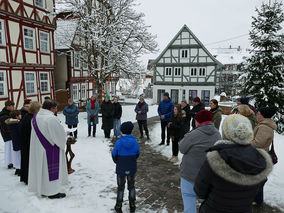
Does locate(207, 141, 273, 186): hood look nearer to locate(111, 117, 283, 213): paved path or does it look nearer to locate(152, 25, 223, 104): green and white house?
locate(111, 117, 283, 213): paved path

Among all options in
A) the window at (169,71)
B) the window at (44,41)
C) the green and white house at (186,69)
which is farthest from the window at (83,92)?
the window at (169,71)

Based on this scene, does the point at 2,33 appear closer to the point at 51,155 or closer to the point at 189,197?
the point at 51,155

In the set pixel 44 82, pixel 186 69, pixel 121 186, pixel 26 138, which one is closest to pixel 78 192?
pixel 121 186

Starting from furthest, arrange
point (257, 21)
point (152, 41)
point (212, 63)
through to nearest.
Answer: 1. point (212, 63)
2. point (152, 41)
3. point (257, 21)

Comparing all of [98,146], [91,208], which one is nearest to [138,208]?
[91,208]

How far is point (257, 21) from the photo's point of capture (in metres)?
11.3

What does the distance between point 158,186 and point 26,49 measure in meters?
12.8

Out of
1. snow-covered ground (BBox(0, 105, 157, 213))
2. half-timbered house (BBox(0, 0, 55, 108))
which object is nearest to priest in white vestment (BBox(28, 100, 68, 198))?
snow-covered ground (BBox(0, 105, 157, 213))

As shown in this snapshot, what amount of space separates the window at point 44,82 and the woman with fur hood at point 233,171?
50.2 feet

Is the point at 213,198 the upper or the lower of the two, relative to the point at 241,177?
lower

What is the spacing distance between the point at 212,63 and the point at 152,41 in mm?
13041

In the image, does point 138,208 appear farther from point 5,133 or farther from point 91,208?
point 5,133

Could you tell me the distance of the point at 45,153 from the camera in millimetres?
3695

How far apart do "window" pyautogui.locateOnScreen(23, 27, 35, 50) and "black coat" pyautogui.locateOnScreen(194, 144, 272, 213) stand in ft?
48.0
